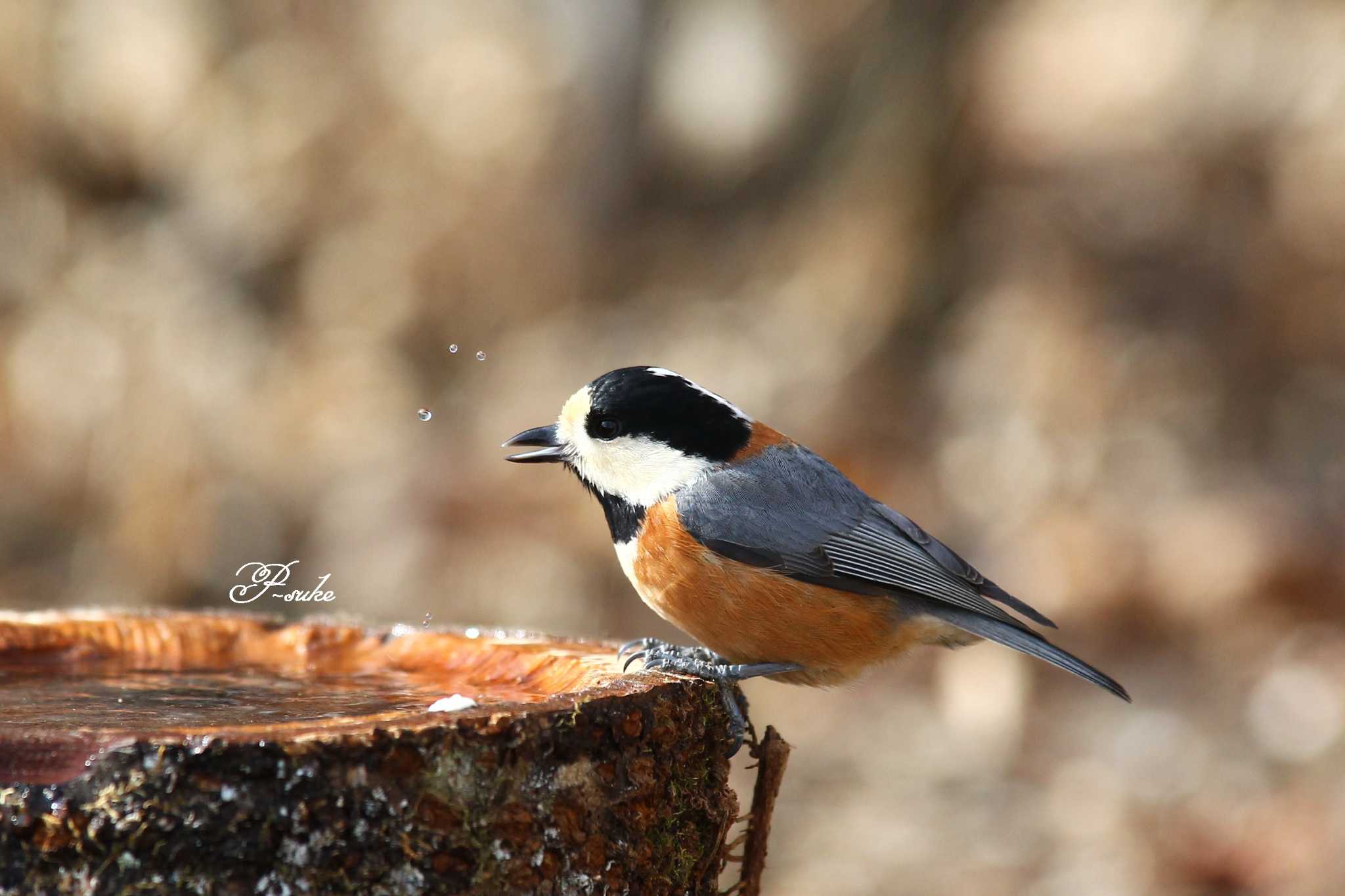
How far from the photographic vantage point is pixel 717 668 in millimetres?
2896

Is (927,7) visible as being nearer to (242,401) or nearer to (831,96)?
(831,96)

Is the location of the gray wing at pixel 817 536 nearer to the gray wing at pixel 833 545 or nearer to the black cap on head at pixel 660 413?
the gray wing at pixel 833 545

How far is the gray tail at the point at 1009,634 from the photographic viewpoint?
9.96 ft

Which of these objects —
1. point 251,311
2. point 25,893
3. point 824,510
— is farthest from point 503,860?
point 251,311

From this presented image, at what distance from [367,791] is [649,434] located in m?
1.49

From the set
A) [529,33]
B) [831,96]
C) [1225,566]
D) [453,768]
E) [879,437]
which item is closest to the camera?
[453,768]

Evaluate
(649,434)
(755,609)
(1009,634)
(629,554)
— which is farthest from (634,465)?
(1009,634)

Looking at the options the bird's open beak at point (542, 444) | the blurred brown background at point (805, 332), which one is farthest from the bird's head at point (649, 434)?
the blurred brown background at point (805, 332)

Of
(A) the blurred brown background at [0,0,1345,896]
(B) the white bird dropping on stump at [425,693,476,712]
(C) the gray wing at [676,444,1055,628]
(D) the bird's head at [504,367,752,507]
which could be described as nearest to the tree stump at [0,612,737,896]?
(B) the white bird dropping on stump at [425,693,476,712]

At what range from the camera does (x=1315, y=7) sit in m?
6.06

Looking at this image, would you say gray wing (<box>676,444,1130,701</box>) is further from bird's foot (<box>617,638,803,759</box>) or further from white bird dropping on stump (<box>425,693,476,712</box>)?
white bird dropping on stump (<box>425,693,476,712</box>)

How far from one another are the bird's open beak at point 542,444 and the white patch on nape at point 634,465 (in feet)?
Answer: 0.29

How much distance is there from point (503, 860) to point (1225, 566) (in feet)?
15.9

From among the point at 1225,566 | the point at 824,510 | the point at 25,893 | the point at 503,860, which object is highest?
the point at 1225,566
